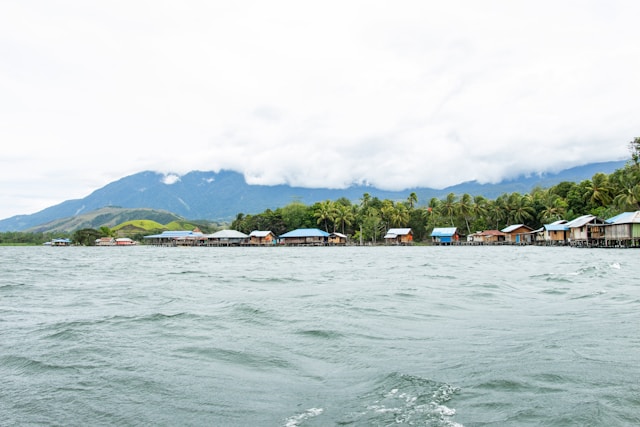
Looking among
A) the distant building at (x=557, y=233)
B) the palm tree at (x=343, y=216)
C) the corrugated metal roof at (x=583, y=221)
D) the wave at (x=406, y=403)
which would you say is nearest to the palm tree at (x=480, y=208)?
the distant building at (x=557, y=233)

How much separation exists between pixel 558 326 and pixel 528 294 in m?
5.31

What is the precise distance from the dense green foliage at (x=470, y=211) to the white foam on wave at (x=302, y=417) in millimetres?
64812

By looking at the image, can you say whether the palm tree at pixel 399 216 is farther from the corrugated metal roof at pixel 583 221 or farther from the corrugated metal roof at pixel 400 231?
the corrugated metal roof at pixel 583 221

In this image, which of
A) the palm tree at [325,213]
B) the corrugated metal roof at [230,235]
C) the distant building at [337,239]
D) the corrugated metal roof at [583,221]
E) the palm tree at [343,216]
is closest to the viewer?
the corrugated metal roof at [583,221]

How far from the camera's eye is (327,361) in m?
7.00

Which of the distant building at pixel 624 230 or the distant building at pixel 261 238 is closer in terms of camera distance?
the distant building at pixel 624 230

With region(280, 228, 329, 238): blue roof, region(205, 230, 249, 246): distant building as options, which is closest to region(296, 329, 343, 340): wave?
region(280, 228, 329, 238): blue roof

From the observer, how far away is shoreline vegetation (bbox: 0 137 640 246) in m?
66.2

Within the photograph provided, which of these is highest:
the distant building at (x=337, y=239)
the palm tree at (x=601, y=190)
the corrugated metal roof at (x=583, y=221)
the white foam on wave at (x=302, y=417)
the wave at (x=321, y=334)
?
the palm tree at (x=601, y=190)

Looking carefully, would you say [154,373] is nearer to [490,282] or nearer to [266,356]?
[266,356]

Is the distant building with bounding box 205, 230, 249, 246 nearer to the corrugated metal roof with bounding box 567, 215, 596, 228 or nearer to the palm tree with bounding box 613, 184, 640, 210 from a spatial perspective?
the corrugated metal roof with bounding box 567, 215, 596, 228

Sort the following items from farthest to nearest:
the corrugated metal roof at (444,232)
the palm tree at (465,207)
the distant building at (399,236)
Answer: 1. the distant building at (399,236)
2. the palm tree at (465,207)
3. the corrugated metal roof at (444,232)

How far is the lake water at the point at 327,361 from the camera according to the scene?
4.87 m

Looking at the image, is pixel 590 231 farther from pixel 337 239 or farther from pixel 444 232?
pixel 337 239
